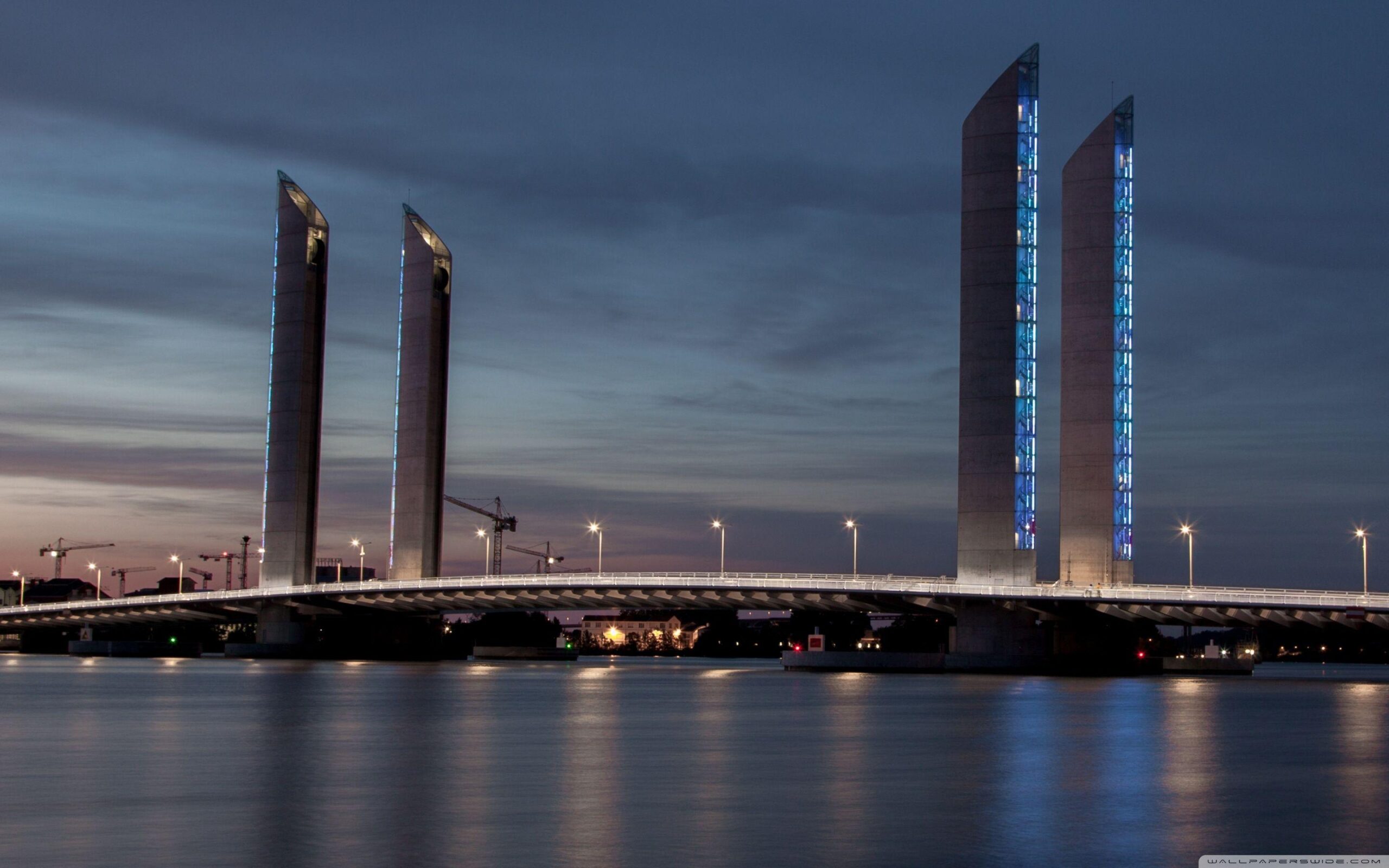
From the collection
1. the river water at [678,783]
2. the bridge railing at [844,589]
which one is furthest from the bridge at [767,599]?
the river water at [678,783]

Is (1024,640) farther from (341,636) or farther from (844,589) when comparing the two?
(341,636)

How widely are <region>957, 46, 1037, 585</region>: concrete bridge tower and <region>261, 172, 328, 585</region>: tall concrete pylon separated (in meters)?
51.3

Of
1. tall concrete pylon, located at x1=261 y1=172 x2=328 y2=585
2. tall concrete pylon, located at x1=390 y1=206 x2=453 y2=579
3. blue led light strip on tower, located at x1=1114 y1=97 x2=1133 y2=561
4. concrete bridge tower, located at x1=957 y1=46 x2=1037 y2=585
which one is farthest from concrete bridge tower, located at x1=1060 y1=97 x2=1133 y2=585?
tall concrete pylon, located at x1=261 y1=172 x2=328 y2=585

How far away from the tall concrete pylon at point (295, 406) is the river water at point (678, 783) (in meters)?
71.4

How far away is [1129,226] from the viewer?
4126 inches

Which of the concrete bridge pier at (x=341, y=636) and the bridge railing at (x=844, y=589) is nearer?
the bridge railing at (x=844, y=589)

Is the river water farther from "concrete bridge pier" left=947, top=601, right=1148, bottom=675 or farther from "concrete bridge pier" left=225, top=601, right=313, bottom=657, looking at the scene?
"concrete bridge pier" left=225, top=601, right=313, bottom=657

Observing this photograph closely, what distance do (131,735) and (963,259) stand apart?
69934 millimetres

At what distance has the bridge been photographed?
272 feet

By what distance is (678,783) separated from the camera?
25078mm

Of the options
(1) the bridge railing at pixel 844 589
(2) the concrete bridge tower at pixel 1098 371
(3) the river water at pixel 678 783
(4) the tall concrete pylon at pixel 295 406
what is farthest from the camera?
(4) the tall concrete pylon at pixel 295 406

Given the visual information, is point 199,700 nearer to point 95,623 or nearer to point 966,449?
point 966,449

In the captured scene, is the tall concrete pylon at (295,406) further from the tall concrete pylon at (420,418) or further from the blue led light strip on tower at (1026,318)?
the blue led light strip on tower at (1026,318)

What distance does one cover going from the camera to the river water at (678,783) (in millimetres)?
18156
